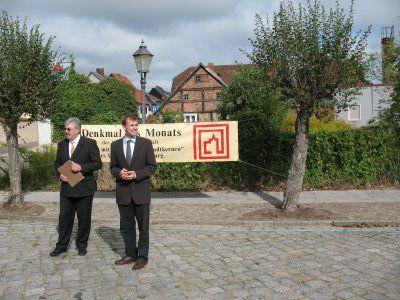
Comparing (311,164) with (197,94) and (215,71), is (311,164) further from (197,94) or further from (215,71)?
(215,71)

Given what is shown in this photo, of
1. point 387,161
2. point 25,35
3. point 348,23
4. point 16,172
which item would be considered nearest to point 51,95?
point 25,35

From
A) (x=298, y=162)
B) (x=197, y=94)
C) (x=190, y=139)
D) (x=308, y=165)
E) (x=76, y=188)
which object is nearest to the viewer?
(x=76, y=188)

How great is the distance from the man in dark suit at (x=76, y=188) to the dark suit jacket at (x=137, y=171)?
2.73ft

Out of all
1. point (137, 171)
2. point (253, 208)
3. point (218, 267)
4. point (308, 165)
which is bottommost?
point (218, 267)

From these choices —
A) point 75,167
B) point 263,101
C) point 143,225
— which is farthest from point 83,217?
point 263,101

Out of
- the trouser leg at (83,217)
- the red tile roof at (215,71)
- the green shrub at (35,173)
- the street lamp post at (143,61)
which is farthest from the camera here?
the red tile roof at (215,71)

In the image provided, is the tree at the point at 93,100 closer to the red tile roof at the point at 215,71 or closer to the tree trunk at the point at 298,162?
A: the red tile roof at the point at 215,71

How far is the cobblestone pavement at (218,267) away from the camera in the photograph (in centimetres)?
502

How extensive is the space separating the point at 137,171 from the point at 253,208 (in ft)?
14.6

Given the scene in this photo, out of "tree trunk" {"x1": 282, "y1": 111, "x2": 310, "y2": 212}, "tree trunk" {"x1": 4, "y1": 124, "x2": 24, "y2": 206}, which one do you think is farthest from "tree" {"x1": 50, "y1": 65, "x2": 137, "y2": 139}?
"tree trunk" {"x1": 282, "y1": 111, "x2": 310, "y2": 212}

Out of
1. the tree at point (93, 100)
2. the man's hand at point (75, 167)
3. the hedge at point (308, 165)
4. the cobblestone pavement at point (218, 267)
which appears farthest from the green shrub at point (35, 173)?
the tree at point (93, 100)

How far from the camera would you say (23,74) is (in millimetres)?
9211

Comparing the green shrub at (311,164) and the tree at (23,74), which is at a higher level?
the tree at (23,74)

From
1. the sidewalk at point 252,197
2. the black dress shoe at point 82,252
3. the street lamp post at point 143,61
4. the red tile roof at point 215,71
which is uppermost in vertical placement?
the red tile roof at point 215,71
